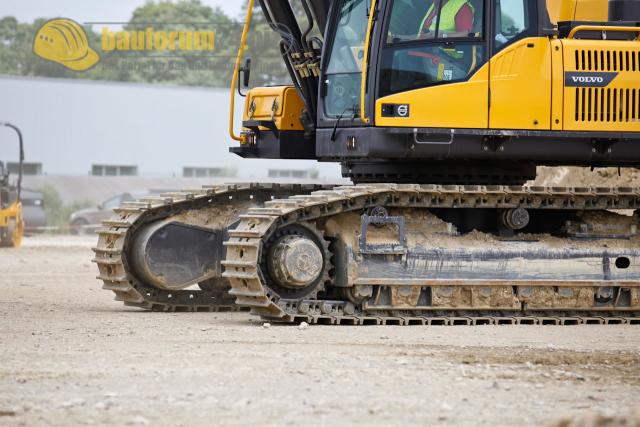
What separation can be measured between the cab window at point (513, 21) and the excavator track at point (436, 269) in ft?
5.08

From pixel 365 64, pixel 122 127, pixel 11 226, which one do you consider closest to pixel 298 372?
pixel 365 64

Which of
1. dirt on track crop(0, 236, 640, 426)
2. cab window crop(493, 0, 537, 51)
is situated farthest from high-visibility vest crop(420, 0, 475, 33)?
dirt on track crop(0, 236, 640, 426)

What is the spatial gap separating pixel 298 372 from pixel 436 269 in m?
4.44

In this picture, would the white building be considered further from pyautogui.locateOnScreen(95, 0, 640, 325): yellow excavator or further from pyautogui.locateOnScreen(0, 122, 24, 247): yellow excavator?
pyautogui.locateOnScreen(95, 0, 640, 325): yellow excavator

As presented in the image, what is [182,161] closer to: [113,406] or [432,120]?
[432,120]

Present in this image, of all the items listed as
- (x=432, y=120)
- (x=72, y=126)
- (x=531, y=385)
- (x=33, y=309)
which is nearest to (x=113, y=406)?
(x=531, y=385)

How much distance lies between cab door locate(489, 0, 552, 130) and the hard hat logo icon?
40753 millimetres

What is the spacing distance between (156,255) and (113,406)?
6.69 meters

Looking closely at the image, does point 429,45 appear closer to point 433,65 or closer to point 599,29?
point 433,65

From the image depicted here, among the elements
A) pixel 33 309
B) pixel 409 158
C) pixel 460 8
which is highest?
pixel 460 8

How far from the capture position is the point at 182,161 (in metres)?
55.5

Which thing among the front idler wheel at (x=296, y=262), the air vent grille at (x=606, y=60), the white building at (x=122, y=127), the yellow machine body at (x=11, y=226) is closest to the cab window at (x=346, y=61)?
the front idler wheel at (x=296, y=262)

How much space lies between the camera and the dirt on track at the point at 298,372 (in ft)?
27.3

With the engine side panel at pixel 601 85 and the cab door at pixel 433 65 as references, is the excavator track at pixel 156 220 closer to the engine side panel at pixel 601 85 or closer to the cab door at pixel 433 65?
the cab door at pixel 433 65
